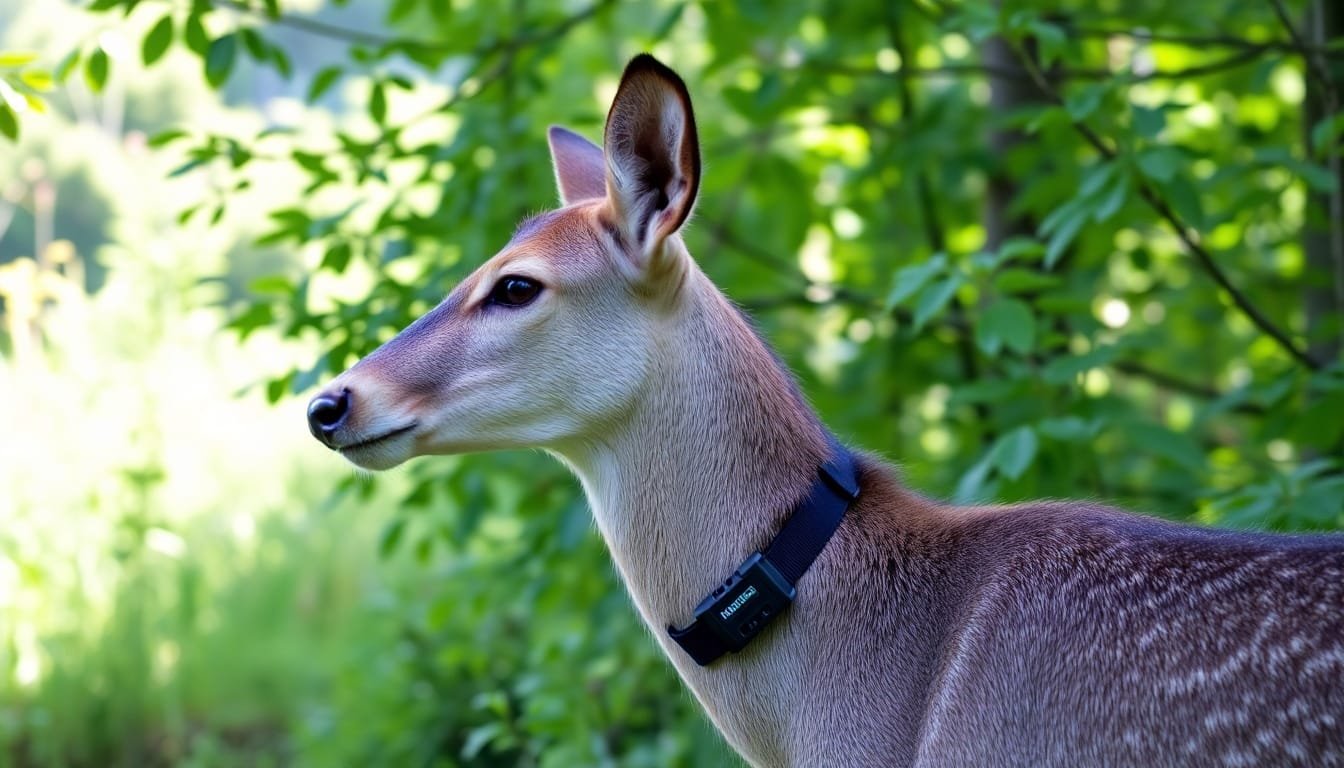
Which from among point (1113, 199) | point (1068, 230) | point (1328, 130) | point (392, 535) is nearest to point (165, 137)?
point (392, 535)

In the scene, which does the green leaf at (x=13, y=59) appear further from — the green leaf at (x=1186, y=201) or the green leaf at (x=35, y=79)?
the green leaf at (x=1186, y=201)

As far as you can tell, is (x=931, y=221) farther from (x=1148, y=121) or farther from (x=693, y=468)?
(x=693, y=468)

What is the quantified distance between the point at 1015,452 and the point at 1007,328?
0.36m

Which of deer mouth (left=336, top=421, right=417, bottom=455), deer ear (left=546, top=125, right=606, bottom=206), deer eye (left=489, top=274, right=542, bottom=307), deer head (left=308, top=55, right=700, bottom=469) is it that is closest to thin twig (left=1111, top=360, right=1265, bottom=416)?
deer ear (left=546, top=125, right=606, bottom=206)

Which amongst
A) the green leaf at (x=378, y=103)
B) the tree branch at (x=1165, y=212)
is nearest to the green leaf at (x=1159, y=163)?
the tree branch at (x=1165, y=212)

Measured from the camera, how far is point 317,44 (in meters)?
15.6

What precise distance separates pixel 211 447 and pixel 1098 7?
18.9 feet

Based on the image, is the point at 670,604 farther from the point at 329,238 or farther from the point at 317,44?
the point at 317,44

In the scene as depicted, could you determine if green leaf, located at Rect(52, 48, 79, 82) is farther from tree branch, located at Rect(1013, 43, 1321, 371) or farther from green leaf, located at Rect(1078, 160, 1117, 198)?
green leaf, located at Rect(1078, 160, 1117, 198)

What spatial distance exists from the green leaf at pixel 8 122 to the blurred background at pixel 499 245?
0.01 m

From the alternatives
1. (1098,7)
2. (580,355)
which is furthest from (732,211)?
(580,355)

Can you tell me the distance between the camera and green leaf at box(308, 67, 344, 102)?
16.0 ft

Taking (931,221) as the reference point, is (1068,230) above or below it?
below

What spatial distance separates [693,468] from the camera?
3117 millimetres
